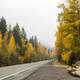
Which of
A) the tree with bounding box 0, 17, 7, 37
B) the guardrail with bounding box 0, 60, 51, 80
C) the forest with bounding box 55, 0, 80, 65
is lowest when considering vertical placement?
the guardrail with bounding box 0, 60, 51, 80

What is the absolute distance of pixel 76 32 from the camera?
Result: 51.0 metres

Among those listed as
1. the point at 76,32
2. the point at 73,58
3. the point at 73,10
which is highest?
the point at 73,10

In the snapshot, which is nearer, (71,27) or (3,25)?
(71,27)

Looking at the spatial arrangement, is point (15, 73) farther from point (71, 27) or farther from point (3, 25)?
point (3, 25)

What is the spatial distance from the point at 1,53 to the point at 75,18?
2228 centimetres

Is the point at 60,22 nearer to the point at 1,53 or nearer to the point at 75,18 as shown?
the point at 75,18

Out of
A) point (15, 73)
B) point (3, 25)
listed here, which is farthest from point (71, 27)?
point (3, 25)

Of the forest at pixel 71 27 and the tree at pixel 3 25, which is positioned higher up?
the tree at pixel 3 25

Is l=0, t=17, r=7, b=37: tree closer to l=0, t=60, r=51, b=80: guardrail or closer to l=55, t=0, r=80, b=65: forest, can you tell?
l=55, t=0, r=80, b=65: forest

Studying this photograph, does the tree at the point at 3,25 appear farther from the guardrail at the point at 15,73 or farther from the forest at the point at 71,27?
the guardrail at the point at 15,73

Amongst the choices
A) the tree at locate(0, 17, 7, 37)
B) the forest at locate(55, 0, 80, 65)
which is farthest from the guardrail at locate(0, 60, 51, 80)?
the tree at locate(0, 17, 7, 37)

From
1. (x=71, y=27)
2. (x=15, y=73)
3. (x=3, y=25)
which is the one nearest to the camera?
(x=15, y=73)

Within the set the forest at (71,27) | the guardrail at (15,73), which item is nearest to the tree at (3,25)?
the forest at (71,27)

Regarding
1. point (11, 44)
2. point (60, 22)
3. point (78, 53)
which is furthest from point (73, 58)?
point (11, 44)
